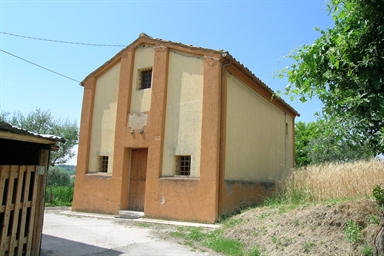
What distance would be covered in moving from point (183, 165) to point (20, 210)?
6712 millimetres

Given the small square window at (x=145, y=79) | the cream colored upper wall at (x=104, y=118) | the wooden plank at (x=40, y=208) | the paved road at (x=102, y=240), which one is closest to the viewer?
the wooden plank at (x=40, y=208)

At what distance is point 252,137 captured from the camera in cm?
1361

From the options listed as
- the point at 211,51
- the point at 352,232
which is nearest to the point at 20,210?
the point at 352,232

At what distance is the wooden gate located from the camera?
18.1 ft

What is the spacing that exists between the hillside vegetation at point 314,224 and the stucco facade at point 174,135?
2.00 m

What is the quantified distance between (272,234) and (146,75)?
345 inches

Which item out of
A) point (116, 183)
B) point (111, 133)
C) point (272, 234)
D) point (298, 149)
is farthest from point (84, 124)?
point (298, 149)

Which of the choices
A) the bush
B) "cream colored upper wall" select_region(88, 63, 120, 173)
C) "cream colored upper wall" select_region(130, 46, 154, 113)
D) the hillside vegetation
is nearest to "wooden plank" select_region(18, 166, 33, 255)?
the hillside vegetation

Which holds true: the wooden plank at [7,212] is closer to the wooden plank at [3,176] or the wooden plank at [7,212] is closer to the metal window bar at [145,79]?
the wooden plank at [3,176]

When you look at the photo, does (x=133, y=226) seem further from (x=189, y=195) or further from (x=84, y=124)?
(x=84, y=124)

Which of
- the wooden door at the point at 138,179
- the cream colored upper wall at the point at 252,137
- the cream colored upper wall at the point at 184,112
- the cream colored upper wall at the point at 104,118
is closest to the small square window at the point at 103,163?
the cream colored upper wall at the point at 104,118

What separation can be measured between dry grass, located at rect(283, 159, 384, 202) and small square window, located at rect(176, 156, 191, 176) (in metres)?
3.51

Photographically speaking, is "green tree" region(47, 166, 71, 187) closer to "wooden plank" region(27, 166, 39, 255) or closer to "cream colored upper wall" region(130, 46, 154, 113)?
"cream colored upper wall" region(130, 46, 154, 113)

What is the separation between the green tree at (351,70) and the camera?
18.8 ft
